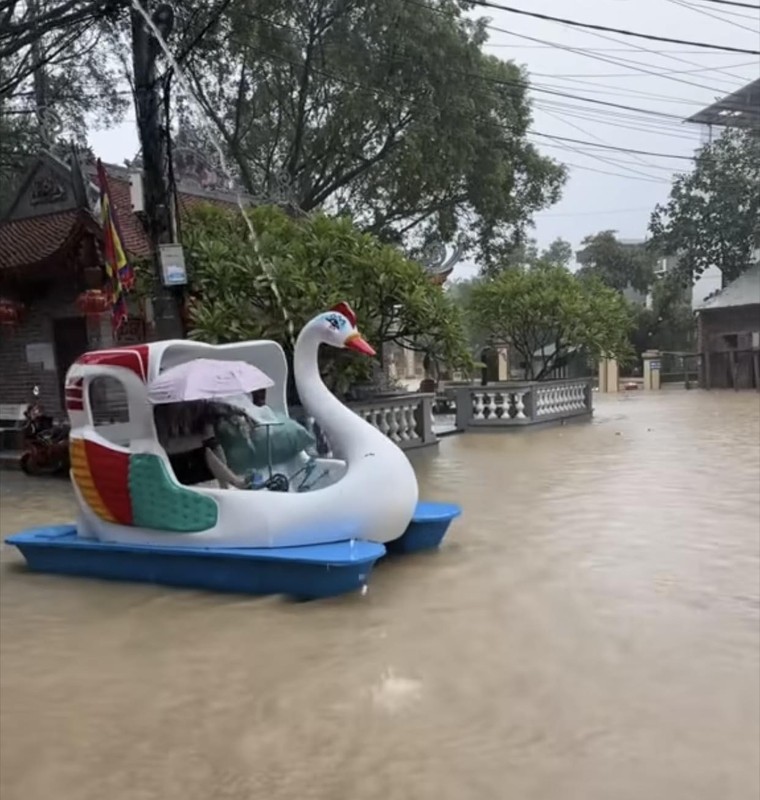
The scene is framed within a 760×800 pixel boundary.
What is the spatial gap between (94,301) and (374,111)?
30.1 feet

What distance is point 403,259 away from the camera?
35.2 feet

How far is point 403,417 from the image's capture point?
12.5 m

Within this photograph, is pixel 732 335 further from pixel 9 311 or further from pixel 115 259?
pixel 115 259

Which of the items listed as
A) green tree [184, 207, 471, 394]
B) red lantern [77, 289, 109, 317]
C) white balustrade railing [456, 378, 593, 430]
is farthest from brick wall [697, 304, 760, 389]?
red lantern [77, 289, 109, 317]

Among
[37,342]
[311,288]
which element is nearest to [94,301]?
[37,342]

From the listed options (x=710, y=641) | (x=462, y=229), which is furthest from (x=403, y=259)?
(x=462, y=229)

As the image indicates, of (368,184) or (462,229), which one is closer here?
(368,184)

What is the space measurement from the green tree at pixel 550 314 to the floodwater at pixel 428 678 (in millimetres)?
9459

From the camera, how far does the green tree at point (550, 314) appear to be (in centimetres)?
1630

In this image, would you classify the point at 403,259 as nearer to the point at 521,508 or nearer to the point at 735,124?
the point at 521,508

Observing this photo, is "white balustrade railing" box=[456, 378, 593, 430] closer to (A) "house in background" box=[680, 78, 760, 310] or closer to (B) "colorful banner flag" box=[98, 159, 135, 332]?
(B) "colorful banner flag" box=[98, 159, 135, 332]

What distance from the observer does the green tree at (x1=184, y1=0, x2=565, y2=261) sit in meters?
17.3

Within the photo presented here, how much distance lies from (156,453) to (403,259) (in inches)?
228

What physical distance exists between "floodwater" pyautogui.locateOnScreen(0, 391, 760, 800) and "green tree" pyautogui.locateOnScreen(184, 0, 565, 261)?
11929mm
